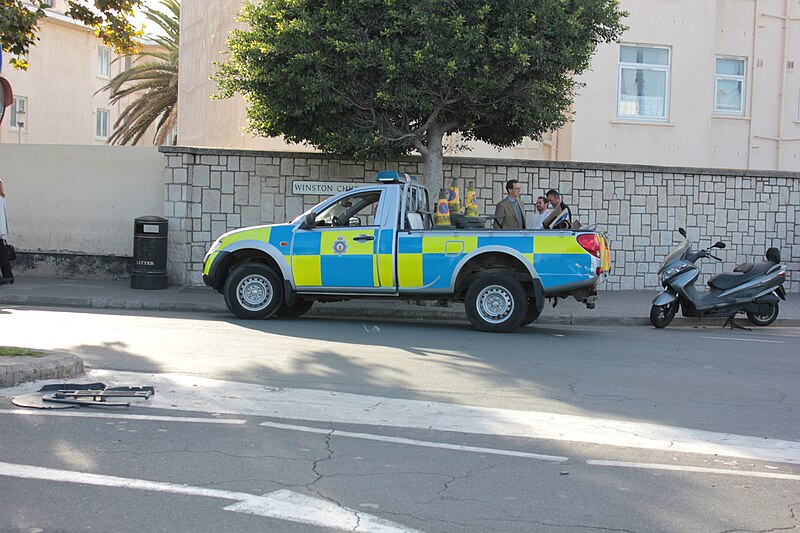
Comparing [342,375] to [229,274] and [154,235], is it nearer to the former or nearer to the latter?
[229,274]

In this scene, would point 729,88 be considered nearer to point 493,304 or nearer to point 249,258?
point 493,304

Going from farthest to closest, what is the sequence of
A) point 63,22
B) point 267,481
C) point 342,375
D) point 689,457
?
point 63,22 < point 342,375 < point 689,457 < point 267,481

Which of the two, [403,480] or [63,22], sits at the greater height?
[63,22]

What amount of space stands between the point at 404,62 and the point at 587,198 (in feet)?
18.4

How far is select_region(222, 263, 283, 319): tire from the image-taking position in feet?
41.2

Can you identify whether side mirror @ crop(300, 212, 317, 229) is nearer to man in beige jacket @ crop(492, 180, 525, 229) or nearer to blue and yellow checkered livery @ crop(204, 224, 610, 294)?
blue and yellow checkered livery @ crop(204, 224, 610, 294)

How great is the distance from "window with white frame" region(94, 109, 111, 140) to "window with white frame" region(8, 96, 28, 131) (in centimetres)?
526

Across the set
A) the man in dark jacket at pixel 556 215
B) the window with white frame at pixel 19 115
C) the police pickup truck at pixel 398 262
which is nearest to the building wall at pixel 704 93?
the man in dark jacket at pixel 556 215

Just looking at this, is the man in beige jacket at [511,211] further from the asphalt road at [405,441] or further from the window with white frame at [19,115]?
the window with white frame at [19,115]

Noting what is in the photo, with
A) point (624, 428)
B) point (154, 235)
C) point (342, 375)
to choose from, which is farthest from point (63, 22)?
point (624, 428)

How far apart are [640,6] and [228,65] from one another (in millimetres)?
11338

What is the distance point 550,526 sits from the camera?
4.44 m

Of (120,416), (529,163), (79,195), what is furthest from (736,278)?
(79,195)

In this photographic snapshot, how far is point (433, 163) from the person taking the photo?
1548cm
